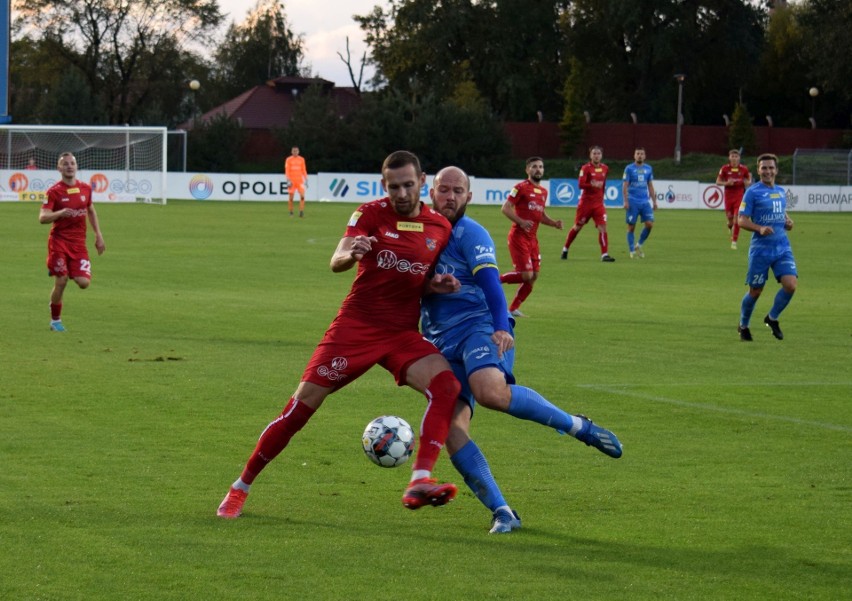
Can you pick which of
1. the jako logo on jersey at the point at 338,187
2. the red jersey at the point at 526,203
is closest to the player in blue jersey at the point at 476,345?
the red jersey at the point at 526,203

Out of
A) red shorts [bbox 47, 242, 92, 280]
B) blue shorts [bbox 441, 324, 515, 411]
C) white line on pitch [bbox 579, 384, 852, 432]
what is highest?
blue shorts [bbox 441, 324, 515, 411]

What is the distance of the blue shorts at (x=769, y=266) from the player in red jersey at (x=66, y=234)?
742 cm

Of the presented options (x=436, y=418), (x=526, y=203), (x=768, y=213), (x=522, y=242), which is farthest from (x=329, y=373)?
(x=526, y=203)

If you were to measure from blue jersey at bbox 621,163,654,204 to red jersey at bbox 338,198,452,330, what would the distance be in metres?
21.6

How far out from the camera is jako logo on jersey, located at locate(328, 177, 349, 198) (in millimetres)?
53875

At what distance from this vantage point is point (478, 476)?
6.88 m

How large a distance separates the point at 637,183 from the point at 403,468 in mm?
21029

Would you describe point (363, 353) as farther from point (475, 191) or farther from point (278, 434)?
point (475, 191)

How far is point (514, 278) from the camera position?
1716 cm

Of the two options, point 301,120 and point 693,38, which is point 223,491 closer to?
point 301,120

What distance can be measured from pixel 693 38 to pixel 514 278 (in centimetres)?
6554

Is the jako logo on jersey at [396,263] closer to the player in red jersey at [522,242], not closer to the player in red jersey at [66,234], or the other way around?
the player in red jersey at [66,234]

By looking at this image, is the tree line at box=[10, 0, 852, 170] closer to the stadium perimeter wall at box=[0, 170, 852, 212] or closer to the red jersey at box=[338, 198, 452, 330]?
the stadium perimeter wall at box=[0, 170, 852, 212]

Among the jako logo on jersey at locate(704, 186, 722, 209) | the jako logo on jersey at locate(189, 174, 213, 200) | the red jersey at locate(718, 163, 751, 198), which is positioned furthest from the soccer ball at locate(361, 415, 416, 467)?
the jako logo on jersey at locate(704, 186, 722, 209)
